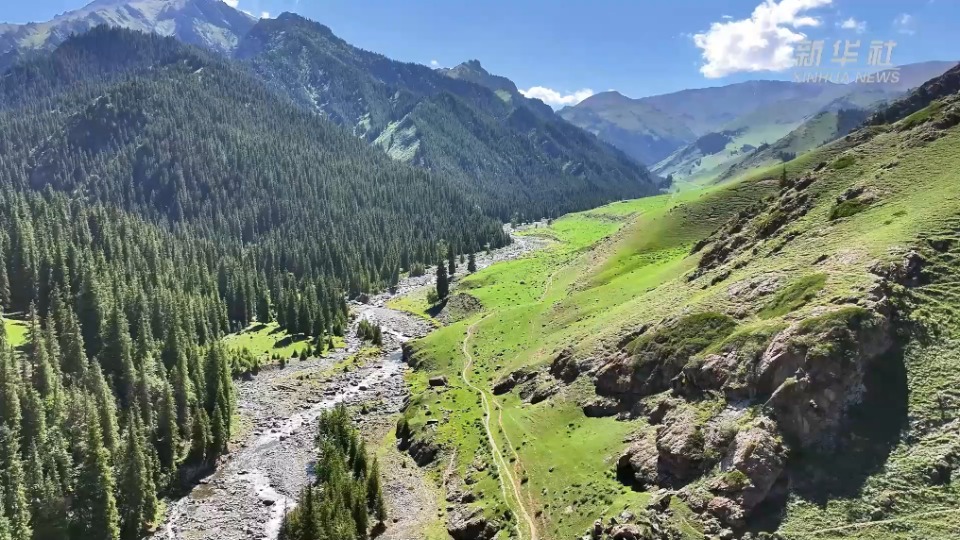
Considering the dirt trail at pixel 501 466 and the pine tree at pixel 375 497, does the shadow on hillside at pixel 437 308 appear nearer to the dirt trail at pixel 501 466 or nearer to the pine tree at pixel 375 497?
the dirt trail at pixel 501 466

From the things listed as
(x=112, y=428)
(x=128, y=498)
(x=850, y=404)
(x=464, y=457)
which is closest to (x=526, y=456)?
(x=464, y=457)

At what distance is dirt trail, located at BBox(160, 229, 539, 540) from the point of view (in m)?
68.1

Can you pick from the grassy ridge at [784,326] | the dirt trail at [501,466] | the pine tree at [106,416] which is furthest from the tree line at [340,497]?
the pine tree at [106,416]

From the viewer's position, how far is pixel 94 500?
61781mm

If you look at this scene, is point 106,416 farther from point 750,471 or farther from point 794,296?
point 794,296

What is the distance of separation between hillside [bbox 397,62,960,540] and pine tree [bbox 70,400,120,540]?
35.1m

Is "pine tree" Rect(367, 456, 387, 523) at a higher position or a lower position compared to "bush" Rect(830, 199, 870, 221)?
lower

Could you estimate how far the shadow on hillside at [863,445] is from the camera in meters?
43.7

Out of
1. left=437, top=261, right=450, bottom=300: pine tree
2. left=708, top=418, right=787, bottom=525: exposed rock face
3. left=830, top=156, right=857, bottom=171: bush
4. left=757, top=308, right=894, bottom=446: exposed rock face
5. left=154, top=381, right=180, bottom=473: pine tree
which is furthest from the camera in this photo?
left=437, top=261, right=450, bottom=300: pine tree

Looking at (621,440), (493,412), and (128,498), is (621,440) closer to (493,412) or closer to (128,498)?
(493,412)

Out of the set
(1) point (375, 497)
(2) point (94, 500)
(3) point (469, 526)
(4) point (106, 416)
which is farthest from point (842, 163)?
(2) point (94, 500)

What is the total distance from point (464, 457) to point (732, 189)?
399ft

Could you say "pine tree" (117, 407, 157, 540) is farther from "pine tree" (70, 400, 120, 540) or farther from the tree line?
the tree line

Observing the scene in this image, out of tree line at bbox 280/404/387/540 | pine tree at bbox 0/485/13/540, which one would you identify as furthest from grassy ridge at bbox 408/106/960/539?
pine tree at bbox 0/485/13/540
